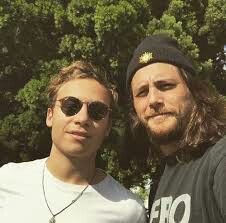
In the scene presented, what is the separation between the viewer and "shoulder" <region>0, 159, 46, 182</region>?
328 cm

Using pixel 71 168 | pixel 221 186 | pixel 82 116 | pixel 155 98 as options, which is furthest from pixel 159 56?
pixel 221 186

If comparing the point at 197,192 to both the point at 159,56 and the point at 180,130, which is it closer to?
the point at 180,130

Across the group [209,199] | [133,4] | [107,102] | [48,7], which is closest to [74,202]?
[107,102]

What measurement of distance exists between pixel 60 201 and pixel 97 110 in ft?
2.14

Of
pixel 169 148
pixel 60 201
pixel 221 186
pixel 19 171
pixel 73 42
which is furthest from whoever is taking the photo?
pixel 73 42


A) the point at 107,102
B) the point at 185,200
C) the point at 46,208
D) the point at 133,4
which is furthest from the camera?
the point at 133,4

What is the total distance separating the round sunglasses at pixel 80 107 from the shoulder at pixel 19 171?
444 millimetres

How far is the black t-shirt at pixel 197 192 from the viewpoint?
7.35 ft

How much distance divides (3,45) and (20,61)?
0.98m

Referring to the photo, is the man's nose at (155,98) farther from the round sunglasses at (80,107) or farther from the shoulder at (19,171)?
the shoulder at (19,171)

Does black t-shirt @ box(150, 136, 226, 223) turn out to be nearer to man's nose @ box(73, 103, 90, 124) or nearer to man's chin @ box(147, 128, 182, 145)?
man's chin @ box(147, 128, 182, 145)

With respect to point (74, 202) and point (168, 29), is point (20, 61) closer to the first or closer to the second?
point (168, 29)

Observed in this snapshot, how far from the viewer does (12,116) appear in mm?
16594

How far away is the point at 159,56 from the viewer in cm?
315
